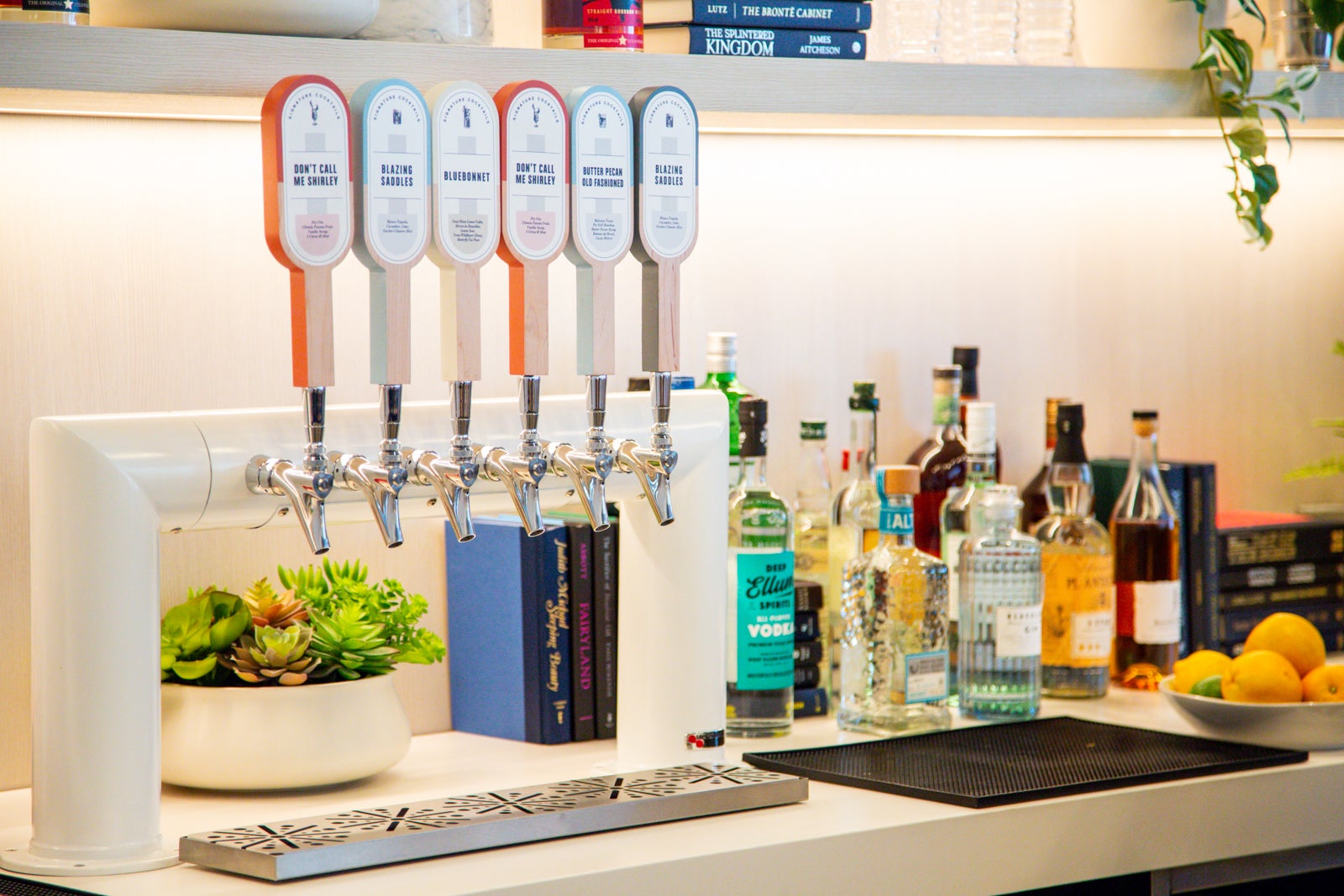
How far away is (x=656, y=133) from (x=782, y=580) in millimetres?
486

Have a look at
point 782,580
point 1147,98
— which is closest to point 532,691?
point 782,580

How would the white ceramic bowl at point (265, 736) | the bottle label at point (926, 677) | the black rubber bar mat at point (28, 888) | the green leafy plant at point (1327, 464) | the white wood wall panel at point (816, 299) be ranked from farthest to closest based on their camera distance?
1. the green leafy plant at point (1327, 464)
2. the bottle label at point (926, 677)
3. the white wood wall panel at point (816, 299)
4. the white ceramic bowl at point (265, 736)
5. the black rubber bar mat at point (28, 888)

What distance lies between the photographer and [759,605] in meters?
1.61

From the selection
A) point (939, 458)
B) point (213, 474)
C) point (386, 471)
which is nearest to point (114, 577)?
point (213, 474)

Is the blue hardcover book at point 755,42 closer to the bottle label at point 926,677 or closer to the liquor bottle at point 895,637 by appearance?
the liquor bottle at point 895,637

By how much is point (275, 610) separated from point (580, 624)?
12.1 inches

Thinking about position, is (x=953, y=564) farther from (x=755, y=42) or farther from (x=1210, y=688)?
(x=755, y=42)

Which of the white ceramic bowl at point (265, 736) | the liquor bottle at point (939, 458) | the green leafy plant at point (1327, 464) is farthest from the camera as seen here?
the green leafy plant at point (1327, 464)

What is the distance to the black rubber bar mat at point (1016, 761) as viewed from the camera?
4.63ft

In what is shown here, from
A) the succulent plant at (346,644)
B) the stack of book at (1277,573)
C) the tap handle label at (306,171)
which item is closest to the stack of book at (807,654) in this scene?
the succulent plant at (346,644)

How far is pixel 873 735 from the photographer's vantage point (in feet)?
5.39

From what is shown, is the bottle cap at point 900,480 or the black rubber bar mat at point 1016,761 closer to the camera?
the black rubber bar mat at point 1016,761

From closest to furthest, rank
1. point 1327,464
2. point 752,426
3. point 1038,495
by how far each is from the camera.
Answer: point 752,426 → point 1038,495 → point 1327,464

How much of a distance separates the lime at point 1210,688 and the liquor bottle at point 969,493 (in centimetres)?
25
